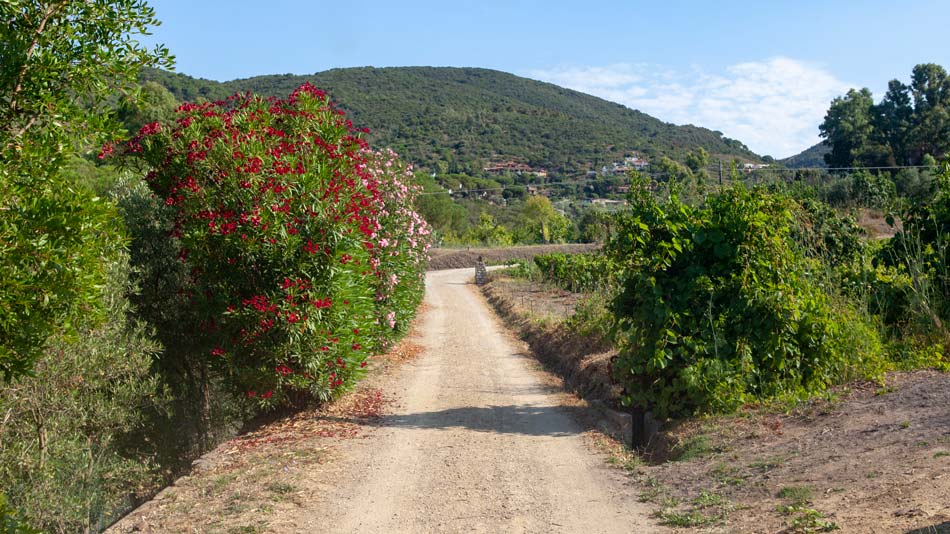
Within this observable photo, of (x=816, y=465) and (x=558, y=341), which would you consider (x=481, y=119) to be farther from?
(x=816, y=465)

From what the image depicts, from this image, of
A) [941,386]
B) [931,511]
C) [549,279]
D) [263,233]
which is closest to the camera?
[931,511]

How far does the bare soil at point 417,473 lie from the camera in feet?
21.5

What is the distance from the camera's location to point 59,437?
34.9 feet

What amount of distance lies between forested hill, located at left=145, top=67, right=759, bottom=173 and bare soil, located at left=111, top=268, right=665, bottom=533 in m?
72.6

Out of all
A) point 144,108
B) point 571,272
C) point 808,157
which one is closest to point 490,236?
point 571,272

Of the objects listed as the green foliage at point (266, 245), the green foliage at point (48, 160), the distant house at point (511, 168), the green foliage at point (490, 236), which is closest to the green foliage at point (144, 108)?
the green foliage at point (48, 160)

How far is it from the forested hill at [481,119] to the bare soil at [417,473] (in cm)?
7256

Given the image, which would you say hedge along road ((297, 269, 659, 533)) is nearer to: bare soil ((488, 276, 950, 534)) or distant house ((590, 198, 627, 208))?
bare soil ((488, 276, 950, 534))

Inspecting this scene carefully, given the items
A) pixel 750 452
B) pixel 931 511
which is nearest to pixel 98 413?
pixel 750 452

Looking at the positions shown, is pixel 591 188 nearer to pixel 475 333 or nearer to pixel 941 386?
pixel 475 333

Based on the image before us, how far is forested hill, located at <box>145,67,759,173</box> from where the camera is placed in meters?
87.4

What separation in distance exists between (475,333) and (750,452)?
1390cm

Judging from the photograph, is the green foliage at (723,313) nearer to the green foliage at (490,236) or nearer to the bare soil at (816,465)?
the bare soil at (816,465)

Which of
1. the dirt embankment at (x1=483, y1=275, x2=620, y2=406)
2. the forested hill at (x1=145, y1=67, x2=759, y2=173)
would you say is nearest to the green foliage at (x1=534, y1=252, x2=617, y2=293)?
the dirt embankment at (x1=483, y1=275, x2=620, y2=406)
